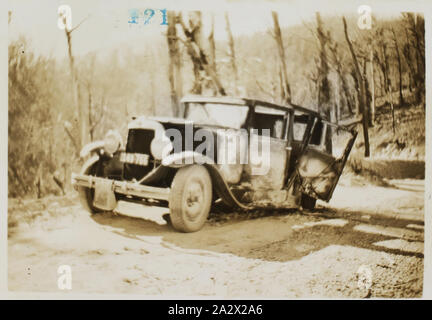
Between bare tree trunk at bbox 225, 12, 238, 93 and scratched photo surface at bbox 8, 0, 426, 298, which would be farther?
bare tree trunk at bbox 225, 12, 238, 93

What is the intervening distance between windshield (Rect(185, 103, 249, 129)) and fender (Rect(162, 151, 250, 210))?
14.4 inches

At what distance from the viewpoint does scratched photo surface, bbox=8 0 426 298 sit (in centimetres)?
266

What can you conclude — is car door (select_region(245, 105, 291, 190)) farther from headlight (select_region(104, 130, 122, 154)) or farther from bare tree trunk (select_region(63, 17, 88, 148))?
bare tree trunk (select_region(63, 17, 88, 148))

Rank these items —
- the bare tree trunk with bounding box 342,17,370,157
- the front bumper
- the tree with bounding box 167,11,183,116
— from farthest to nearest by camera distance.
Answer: the bare tree trunk with bounding box 342,17,370,157 < the tree with bounding box 167,11,183,116 < the front bumper

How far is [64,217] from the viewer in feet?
9.22

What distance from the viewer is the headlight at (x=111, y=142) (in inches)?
106

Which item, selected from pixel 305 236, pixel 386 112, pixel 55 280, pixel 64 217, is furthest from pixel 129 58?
pixel 386 112

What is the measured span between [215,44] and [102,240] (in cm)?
190

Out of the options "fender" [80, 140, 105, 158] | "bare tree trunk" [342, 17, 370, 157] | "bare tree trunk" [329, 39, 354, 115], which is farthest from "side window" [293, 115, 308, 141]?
"fender" [80, 140, 105, 158]

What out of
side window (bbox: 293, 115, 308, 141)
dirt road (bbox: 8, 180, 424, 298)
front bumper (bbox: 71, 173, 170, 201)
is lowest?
dirt road (bbox: 8, 180, 424, 298)

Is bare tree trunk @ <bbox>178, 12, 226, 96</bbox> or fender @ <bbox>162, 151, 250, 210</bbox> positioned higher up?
bare tree trunk @ <bbox>178, 12, 226, 96</bbox>

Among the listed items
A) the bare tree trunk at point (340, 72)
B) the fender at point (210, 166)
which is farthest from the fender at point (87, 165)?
the bare tree trunk at point (340, 72)

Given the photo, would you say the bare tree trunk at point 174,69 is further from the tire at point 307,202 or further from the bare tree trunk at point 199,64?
the tire at point 307,202
